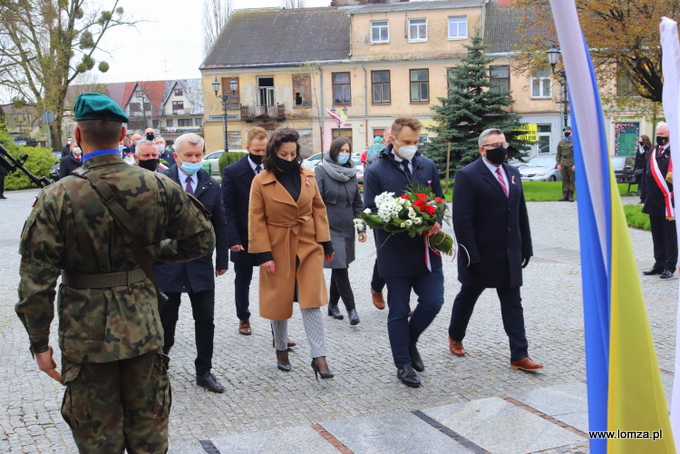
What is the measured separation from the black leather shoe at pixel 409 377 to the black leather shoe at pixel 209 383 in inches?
53.8

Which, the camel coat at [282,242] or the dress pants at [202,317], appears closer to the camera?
the dress pants at [202,317]

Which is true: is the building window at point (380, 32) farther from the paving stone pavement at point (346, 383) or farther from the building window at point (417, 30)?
the paving stone pavement at point (346, 383)

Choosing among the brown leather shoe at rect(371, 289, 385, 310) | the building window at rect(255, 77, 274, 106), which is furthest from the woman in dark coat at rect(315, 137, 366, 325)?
the building window at rect(255, 77, 274, 106)

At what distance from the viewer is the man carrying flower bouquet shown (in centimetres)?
546

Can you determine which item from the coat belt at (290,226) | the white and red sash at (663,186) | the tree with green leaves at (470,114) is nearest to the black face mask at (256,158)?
the coat belt at (290,226)

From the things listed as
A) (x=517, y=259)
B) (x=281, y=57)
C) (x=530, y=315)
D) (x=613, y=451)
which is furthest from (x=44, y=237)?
(x=281, y=57)

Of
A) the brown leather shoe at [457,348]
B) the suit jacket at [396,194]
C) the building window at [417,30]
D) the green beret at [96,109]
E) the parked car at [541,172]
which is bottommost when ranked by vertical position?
the parked car at [541,172]

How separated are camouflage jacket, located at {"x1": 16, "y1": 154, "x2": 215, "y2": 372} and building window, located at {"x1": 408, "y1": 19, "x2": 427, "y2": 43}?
151 feet

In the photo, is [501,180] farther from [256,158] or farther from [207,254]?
[207,254]

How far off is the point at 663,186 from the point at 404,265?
5.66 m

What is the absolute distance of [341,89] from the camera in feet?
161

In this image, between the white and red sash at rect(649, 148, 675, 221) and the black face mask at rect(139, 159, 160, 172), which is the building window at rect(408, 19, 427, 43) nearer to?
the white and red sash at rect(649, 148, 675, 221)

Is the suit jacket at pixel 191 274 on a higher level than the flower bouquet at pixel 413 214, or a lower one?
lower

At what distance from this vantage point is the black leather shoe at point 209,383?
17.6 ft
